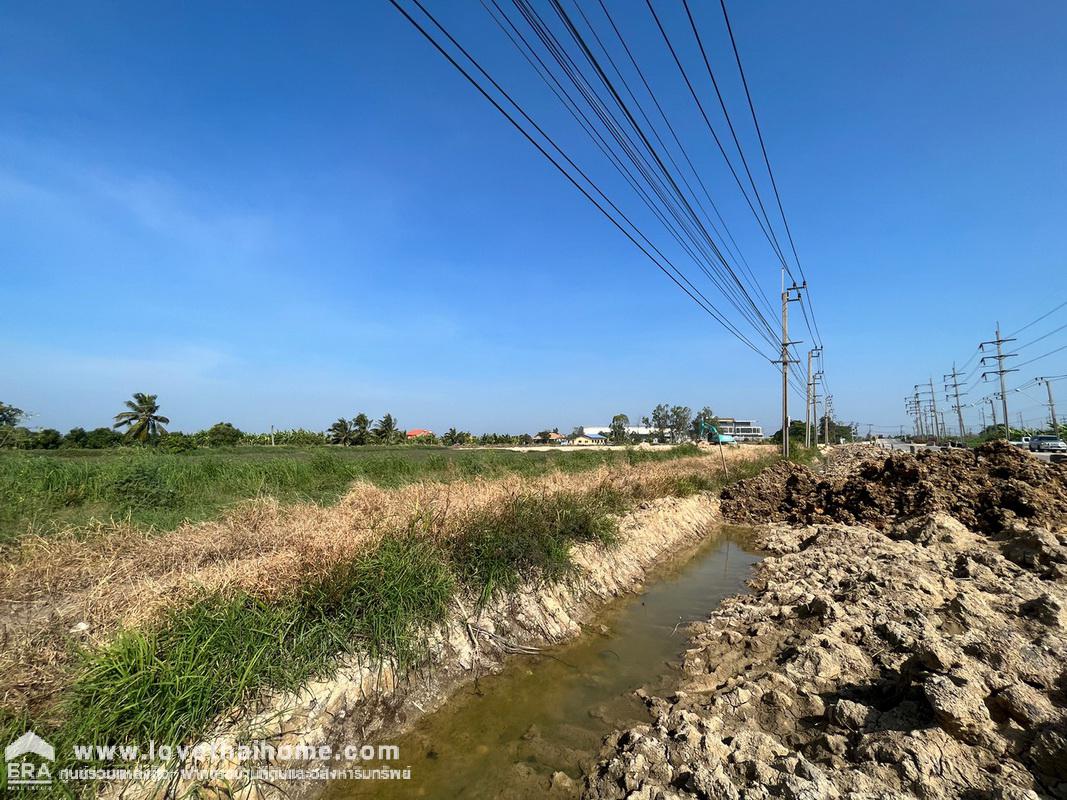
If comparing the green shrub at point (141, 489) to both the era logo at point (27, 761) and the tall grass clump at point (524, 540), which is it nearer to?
the tall grass clump at point (524, 540)

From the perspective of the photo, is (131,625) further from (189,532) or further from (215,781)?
(189,532)

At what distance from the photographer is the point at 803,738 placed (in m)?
3.80

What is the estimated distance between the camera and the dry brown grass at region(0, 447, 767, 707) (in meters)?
3.83

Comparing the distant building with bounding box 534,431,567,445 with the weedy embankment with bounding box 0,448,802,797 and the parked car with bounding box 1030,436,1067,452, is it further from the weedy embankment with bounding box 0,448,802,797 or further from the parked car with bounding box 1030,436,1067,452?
the weedy embankment with bounding box 0,448,802,797

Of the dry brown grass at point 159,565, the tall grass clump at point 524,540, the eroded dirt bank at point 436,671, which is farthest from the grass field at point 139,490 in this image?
the eroded dirt bank at point 436,671

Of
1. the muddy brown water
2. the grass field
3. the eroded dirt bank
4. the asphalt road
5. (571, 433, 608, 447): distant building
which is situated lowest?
the muddy brown water

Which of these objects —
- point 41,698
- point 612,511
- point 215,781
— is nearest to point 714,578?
point 612,511

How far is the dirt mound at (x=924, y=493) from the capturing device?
11.8m

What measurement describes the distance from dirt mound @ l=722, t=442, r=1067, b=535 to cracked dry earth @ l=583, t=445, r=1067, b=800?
85.6 inches

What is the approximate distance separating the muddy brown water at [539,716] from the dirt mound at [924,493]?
9489 mm

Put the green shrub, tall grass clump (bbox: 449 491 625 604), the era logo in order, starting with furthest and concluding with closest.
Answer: the green shrub
tall grass clump (bbox: 449 491 625 604)
the era logo

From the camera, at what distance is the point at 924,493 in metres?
13.7

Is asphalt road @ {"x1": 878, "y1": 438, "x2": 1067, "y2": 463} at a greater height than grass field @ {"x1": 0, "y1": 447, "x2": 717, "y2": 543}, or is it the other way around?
asphalt road @ {"x1": 878, "y1": 438, "x2": 1067, "y2": 463}

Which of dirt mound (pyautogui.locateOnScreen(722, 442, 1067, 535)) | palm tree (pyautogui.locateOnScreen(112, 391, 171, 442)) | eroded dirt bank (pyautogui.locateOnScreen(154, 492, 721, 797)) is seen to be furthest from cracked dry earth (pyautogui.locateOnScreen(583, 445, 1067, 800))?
palm tree (pyautogui.locateOnScreen(112, 391, 171, 442))
